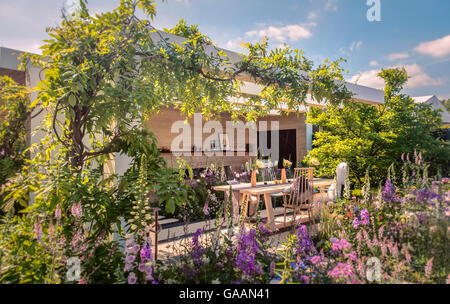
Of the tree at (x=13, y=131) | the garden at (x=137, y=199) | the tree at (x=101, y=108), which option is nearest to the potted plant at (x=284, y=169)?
the garden at (x=137, y=199)

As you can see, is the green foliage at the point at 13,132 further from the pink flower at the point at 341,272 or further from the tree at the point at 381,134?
the tree at the point at 381,134

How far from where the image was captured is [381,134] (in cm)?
648

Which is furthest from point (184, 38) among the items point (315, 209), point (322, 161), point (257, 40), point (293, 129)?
point (293, 129)

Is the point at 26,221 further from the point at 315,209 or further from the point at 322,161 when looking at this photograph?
the point at 322,161

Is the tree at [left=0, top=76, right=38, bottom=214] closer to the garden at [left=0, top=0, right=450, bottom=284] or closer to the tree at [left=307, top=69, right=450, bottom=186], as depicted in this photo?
the garden at [left=0, top=0, right=450, bottom=284]

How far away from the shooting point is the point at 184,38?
3756 mm

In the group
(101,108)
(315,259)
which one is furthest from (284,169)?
(101,108)

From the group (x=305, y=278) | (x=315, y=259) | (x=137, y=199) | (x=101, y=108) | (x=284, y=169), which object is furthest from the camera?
(x=284, y=169)

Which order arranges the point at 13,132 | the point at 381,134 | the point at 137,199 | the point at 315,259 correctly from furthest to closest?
the point at 381,134 < the point at 13,132 < the point at 137,199 < the point at 315,259

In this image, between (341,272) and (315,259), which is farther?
(315,259)

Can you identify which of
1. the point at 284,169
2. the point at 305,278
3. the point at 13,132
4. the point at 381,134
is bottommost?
the point at 305,278

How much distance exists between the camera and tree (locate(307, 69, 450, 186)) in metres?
6.61

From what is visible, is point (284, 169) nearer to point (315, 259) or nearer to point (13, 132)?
point (315, 259)

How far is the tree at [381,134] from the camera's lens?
6.61 metres
